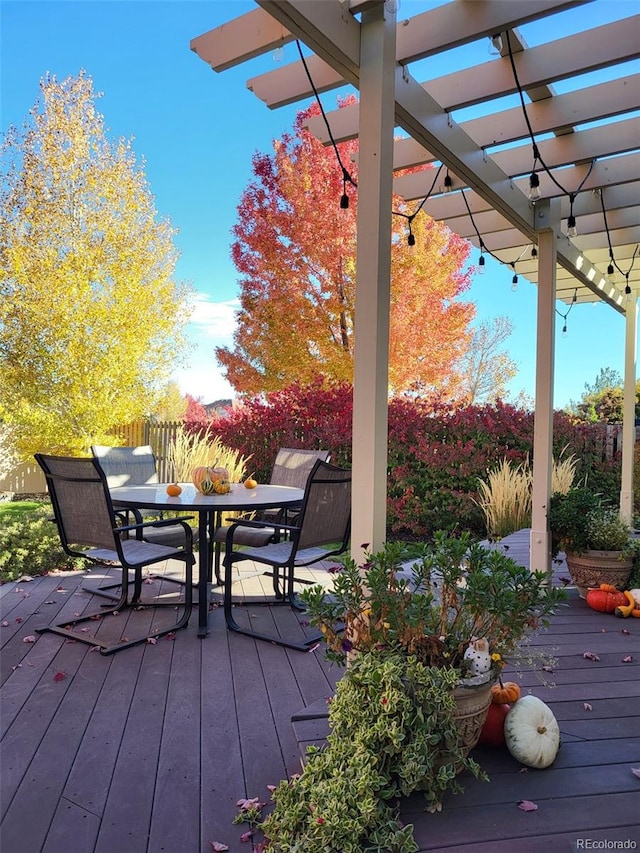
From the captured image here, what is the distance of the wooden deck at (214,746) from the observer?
1.50 m

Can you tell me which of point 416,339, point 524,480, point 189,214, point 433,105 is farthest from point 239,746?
point 189,214

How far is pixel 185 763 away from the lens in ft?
6.46

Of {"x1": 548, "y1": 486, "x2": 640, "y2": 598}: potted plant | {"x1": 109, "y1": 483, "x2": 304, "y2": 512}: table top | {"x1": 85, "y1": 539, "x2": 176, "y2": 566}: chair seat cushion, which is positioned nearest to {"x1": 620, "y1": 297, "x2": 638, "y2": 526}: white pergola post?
{"x1": 548, "y1": 486, "x2": 640, "y2": 598}: potted plant

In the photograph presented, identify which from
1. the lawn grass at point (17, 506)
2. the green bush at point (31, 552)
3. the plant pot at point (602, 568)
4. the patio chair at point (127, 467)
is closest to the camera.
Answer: the plant pot at point (602, 568)

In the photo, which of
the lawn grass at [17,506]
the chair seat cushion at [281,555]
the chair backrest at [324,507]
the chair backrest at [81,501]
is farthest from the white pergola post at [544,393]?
the lawn grass at [17,506]

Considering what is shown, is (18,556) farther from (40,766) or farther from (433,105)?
(433,105)

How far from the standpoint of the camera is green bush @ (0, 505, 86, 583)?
4.38 meters

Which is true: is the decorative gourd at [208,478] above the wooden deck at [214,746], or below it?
above

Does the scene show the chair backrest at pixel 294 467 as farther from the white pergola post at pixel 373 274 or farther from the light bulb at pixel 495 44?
the light bulb at pixel 495 44

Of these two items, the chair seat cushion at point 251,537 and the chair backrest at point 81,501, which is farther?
the chair seat cushion at point 251,537

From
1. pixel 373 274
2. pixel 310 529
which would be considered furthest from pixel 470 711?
pixel 310 529

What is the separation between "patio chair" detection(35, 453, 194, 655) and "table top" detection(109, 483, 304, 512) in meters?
0.12

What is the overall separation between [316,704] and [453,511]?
16.1 ft

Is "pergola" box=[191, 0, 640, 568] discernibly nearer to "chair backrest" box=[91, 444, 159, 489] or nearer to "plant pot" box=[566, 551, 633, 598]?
"plant pot" box=[566, 551, 633, 598]
